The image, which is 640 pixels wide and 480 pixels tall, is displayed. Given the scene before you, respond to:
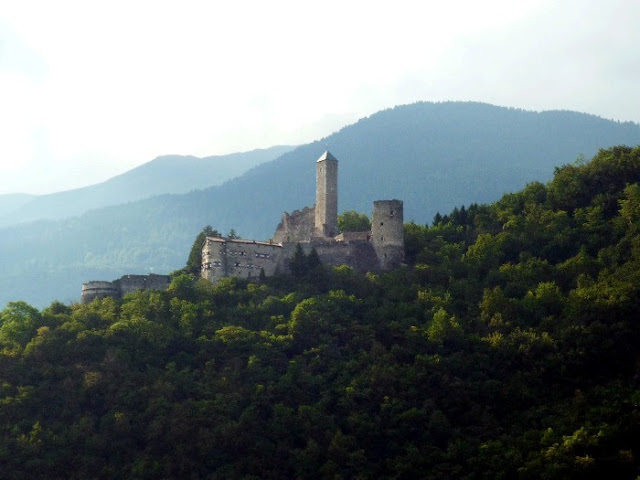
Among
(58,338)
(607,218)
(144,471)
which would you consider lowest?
(144,471)

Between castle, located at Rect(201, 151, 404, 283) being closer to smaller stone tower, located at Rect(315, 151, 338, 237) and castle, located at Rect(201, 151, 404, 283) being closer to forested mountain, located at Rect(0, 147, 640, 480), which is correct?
forested mountain, located at Rect(0, 147, 640, 480)

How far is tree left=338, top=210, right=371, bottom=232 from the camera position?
83.6 m

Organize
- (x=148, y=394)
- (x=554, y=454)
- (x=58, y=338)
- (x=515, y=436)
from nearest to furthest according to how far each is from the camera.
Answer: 1. (x=554, y=454)
2. (x=515, y=436)
3. (x=148, y=394)
4. (x=58, y=338)

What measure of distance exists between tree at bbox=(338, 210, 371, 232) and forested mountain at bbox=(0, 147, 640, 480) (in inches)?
233

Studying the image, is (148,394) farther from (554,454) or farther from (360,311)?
(554,454)

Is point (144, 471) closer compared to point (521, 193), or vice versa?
point (144, 471)

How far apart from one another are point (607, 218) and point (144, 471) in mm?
33410

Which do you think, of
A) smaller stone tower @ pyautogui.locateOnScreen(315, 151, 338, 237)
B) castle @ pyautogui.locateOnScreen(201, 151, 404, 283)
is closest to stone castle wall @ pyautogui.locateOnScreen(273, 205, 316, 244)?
smaller stone tower @ pyautogui.locateOnScreen(315, 151, 338, 237)

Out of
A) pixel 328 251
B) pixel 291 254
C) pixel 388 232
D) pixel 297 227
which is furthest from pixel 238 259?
pixel 388 232

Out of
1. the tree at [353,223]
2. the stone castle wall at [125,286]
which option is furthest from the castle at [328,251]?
the tree at [353,223]

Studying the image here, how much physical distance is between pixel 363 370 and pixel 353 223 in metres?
20.0

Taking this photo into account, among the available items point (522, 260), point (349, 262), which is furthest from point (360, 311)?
point (522, 260)

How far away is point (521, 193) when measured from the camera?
8519 cm

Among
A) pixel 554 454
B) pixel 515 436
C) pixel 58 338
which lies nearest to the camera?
pixel 554 454
